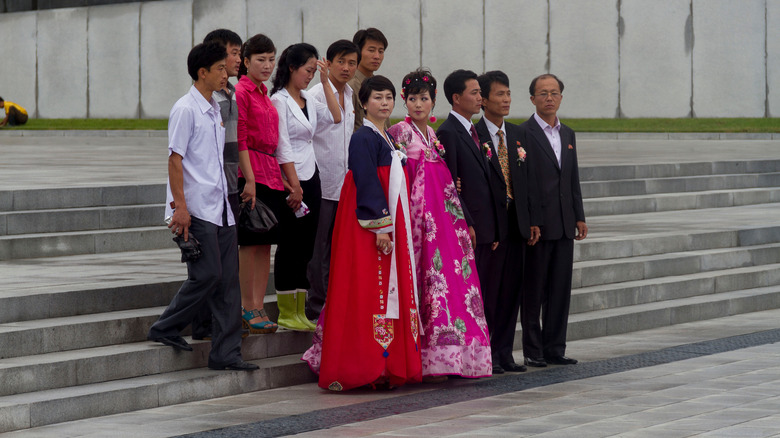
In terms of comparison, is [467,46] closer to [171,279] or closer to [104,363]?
[171,279]

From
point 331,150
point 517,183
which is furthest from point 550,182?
point 331,150

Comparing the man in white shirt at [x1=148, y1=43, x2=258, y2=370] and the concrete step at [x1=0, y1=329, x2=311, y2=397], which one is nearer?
the concrete step at [x1=0, y1=329, x2=311, y2=397]

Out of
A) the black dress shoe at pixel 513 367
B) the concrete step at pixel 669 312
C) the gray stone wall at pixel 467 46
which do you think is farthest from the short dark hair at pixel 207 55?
the gray stone wall at pixel 467 46

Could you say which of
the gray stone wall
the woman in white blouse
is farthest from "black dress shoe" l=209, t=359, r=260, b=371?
the gray stone wall

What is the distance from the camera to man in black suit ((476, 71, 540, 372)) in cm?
701

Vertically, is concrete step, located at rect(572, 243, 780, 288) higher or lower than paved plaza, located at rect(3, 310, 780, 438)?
higher

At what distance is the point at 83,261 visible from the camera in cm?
802

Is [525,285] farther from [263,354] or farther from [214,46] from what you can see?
[214,46]

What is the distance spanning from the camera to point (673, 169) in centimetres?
1434

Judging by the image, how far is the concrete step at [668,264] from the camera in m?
9.45

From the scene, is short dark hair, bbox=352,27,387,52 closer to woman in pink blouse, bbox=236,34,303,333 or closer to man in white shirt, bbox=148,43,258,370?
woman in pink blouse, bbox=236,34,303,333

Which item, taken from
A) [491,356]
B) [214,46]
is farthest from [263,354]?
[214,46]

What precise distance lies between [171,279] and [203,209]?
3.83 feet

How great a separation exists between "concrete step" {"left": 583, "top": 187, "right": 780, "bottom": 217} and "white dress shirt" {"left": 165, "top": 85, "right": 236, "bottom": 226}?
6.93m
